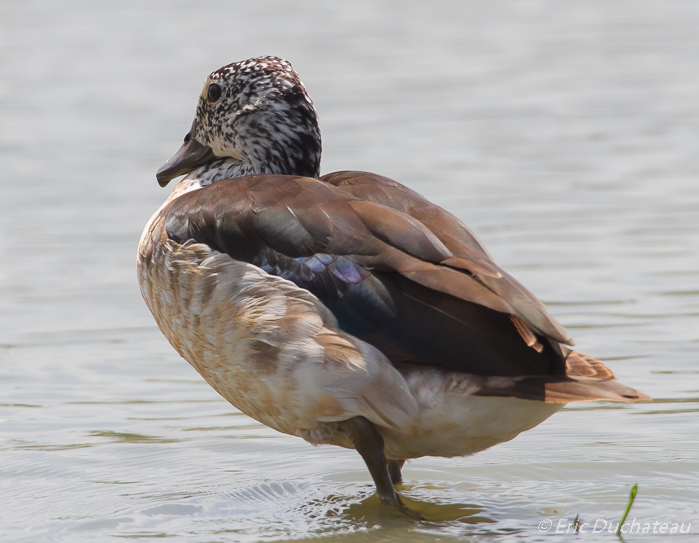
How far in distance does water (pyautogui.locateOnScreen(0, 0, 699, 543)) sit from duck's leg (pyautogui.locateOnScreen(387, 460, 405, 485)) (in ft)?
0.24

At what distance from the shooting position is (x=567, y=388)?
13.8ft

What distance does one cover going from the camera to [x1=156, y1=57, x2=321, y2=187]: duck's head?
5.54 metres

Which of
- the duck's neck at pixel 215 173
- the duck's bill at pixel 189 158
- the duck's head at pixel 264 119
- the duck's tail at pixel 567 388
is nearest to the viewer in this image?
the duck's tail at pixel 567 388

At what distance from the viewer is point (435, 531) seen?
470cm

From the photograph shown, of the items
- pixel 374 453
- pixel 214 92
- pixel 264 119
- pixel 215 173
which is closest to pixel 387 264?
pixel 374 453

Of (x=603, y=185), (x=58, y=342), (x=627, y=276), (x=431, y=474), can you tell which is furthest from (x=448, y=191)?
(x=431, y=474)

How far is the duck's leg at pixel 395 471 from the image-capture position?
5.20 metres

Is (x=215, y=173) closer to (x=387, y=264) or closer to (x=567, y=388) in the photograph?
(x=387, y=264)

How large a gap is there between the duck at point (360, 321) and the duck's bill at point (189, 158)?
0.72 m

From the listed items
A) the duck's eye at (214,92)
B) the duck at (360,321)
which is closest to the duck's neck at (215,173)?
the duck's eye at (214,92)

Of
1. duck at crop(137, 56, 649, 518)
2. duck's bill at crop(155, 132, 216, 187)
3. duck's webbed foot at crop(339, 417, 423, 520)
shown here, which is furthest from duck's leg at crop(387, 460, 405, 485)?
duck's bill at crop(155, 132, 216, 187)

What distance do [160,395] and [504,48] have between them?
984 cm

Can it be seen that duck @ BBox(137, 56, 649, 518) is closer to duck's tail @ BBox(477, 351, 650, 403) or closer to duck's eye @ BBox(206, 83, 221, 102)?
duck's tail @ BBox(477, 351, 650, 403)

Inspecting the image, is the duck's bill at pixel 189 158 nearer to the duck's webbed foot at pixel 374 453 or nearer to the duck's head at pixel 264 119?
the duck's head at pixel 264 119
